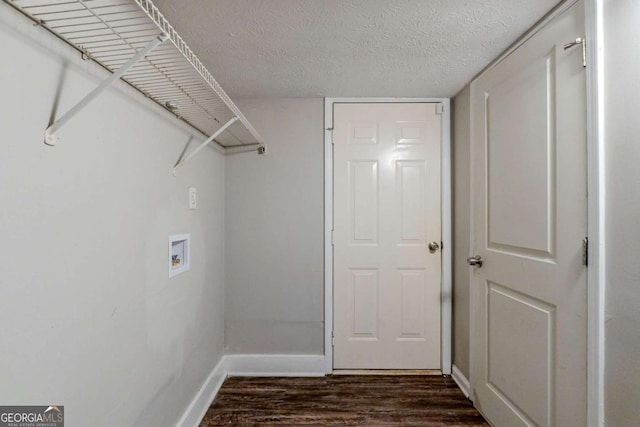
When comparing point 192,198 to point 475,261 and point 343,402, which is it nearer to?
point 343,402

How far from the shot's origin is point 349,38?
1.42 m

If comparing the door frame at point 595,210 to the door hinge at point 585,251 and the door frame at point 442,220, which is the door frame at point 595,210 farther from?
the door frame at point 442,220

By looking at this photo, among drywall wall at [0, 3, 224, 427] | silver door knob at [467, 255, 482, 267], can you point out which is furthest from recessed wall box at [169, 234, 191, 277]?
silver door knob at [467, 255, 482, 267]

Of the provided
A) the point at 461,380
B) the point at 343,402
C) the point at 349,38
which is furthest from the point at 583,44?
the point at 343,402

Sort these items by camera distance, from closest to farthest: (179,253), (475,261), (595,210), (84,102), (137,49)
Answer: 1. (84,102)
2. (137,49)
3. (595,210)
4. (179,253)
5. (475,261)

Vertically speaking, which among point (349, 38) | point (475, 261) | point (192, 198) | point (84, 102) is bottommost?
point (475, 261)

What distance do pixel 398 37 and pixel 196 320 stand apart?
1930 mm

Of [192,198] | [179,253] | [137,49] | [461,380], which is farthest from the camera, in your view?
[461,380]

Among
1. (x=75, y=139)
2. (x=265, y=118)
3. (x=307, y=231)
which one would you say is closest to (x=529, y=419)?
(x=307, y=231)

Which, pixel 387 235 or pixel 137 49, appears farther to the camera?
pixel 387 235

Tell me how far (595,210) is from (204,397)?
2.22 meters

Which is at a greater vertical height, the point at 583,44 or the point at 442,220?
the point at 583,44

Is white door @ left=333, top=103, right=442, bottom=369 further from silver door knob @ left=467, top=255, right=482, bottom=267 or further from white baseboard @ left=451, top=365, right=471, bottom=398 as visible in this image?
silver door knob @ left=467, top=255, right=482, bottom=267

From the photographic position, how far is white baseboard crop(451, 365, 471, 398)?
193cm
